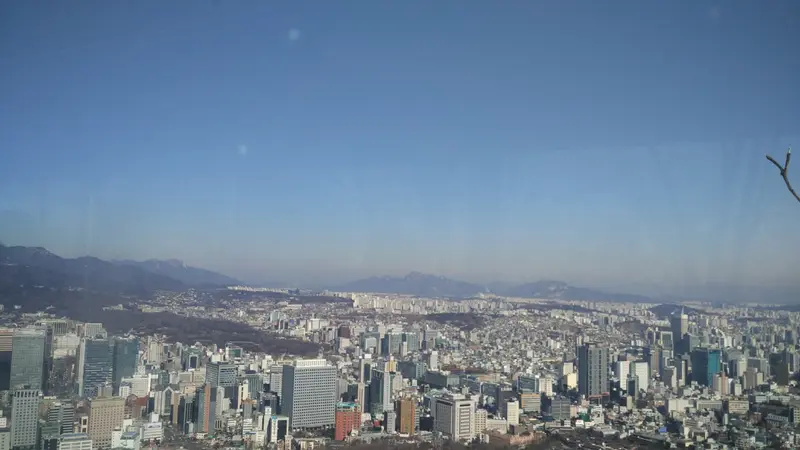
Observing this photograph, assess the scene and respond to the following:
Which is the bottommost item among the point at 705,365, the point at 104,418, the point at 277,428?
the point at 277,428

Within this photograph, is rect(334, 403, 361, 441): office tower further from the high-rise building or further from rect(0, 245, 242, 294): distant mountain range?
rect(0, 245, 242, 294): distant mountain range

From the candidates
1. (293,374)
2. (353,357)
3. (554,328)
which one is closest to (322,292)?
(353,357)

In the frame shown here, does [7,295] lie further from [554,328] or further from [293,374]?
[554,328]

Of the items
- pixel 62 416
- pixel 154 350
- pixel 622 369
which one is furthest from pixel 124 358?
pixel 622 369

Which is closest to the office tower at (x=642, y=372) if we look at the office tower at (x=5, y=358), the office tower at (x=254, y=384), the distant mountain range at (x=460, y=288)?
the distant mountain range at (x=460, y=288)

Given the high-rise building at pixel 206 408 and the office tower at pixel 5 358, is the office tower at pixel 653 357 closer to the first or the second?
the high-rise building at pixel 206 408

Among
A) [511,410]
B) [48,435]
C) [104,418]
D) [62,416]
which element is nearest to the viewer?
[48,435]

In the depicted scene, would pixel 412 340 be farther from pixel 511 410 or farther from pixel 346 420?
pixel 346 420
